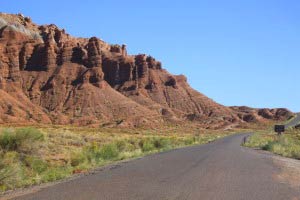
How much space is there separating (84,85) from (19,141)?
110714 mm

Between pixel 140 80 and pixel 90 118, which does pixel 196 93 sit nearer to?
pixel 140 80

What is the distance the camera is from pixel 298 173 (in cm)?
1933

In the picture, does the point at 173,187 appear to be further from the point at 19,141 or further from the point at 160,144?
the point at 160,144

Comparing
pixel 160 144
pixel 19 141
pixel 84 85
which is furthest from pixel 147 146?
pixel 84 85

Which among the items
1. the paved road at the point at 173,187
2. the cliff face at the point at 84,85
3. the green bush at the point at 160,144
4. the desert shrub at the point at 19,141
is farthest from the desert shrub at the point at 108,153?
the cliff face at the point at 84,85

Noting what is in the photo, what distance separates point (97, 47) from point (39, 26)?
26.7 m

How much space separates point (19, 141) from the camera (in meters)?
26.0

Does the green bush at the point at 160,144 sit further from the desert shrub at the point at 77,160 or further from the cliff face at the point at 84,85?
the cliff face at the point at 84,85

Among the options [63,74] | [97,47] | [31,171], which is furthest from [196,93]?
[31,171]

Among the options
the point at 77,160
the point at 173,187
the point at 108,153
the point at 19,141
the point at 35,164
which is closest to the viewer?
the point at 173,187

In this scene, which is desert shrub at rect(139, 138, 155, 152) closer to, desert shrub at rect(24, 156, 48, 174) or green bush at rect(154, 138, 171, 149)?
green bush at rect(154, 138, 171, 149)

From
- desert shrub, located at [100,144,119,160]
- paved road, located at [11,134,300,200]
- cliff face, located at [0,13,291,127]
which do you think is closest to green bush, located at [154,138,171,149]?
desert shrub, located at [100,144,119,160]

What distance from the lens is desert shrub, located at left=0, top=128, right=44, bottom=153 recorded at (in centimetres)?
2572

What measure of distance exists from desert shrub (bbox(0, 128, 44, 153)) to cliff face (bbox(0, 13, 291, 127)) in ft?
247
